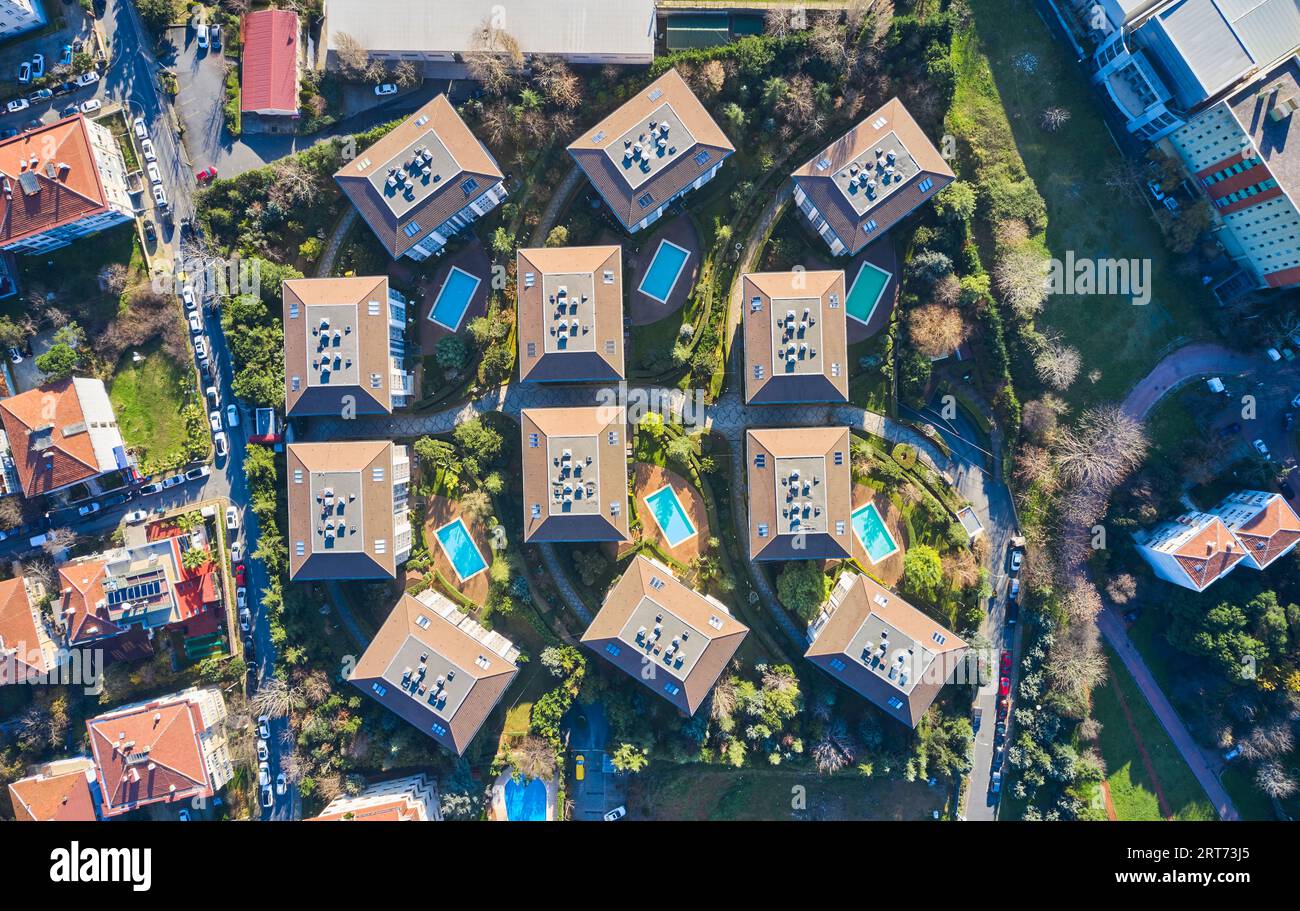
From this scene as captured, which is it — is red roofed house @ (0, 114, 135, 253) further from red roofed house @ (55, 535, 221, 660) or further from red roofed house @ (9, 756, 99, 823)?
red roofed house @ (9, 756, 99, 823)

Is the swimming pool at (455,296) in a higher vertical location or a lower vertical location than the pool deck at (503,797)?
higher

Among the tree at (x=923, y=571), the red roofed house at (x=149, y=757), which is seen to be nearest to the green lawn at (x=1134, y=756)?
the tree at (x=923, y=571)

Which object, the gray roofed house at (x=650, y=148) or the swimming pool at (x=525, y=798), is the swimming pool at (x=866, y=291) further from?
the swimming pool at (x=525, y=798)

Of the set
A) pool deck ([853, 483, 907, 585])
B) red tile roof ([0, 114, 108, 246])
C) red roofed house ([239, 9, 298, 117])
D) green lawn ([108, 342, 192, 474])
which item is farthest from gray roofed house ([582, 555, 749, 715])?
red tile roof ([0, 114, 108, 246])

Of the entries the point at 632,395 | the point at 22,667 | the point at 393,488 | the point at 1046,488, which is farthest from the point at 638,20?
the point at 22,667

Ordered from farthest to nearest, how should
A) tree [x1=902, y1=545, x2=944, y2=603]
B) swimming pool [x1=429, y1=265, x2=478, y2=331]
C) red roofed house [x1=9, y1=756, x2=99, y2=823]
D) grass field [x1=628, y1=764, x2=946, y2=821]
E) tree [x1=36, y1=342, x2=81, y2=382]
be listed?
1. grass field [x1=628, y1=764, x2=946, y2=821]
2. swimming pool [x1=429, y1=265, x2=478, y2=331]
3. tree [x1=902, y1=545, x2=944, y2=603]
4. tree [x1=36, y1=342, x2=81, y2=382]
5. red roofed house [x1=9, y1=756, x2=99, y2=823]

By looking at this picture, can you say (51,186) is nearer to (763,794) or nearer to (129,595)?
(129,595)

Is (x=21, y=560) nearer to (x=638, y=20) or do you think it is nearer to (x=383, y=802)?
(x=383, y=802)

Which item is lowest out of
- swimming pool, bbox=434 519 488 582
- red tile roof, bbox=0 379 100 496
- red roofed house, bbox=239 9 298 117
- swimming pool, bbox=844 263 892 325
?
swimming pool, bbox=434 519 488 582
